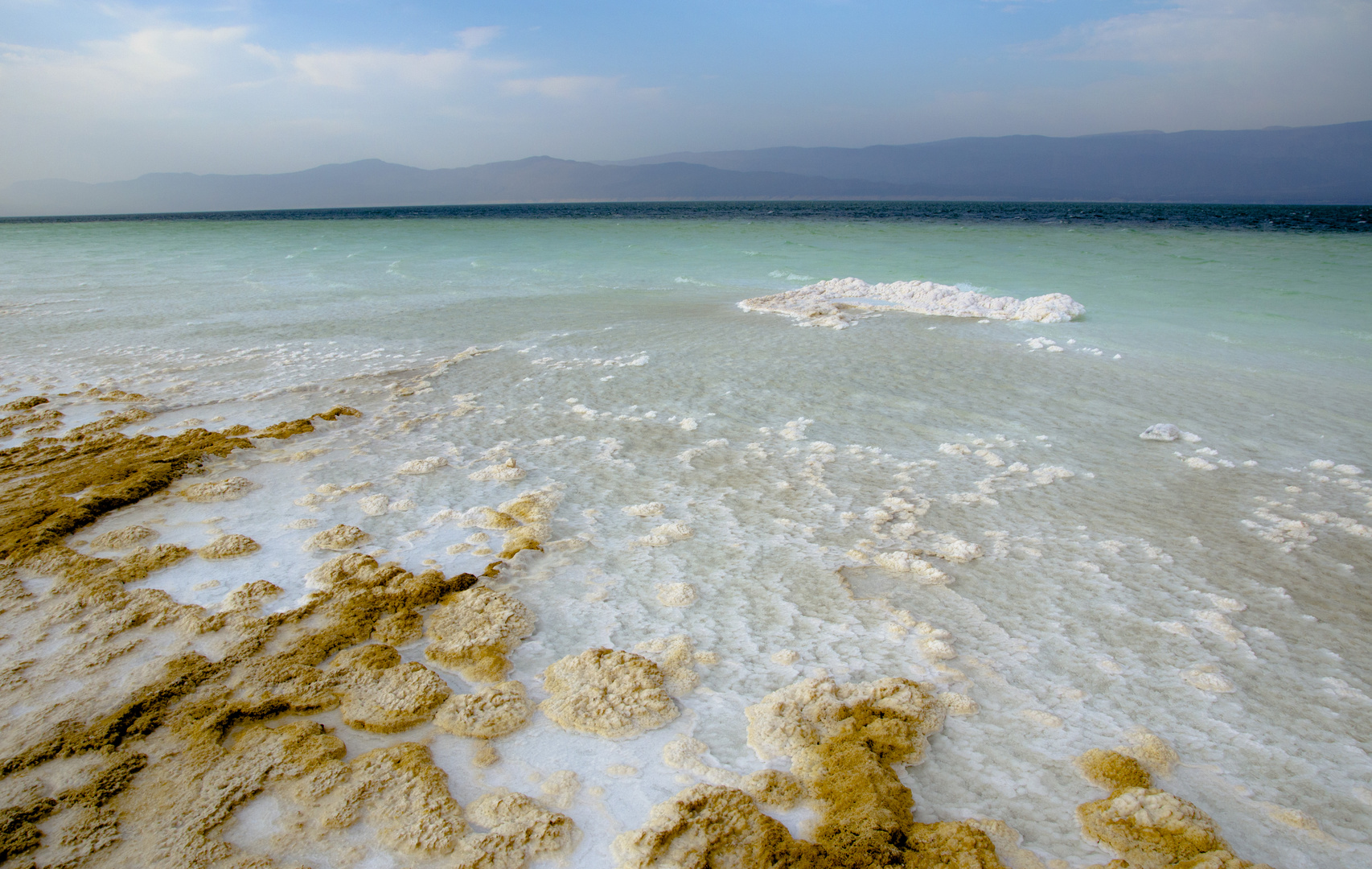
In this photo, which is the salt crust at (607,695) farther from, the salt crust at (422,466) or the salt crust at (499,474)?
the salt crust at (422,466)

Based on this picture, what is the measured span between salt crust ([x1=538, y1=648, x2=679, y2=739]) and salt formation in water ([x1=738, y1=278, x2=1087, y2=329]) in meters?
7.16

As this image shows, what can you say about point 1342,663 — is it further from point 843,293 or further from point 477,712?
point 843,293

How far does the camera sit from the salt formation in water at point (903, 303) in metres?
9.44

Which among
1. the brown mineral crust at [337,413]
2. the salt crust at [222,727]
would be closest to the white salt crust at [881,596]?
the salt crust at [222,727]

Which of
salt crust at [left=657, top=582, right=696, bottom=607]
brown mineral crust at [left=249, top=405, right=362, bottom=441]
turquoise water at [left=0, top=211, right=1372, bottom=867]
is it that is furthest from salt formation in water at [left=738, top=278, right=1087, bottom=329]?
salt crust at [left=657, top=582, right=696, bottom=607]

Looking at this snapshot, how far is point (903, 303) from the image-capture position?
34.6 feet

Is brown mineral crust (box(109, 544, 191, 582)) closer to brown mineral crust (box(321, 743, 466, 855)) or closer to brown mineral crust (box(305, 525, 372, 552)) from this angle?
brown mineral crust (box(305, 525, 372, 552))

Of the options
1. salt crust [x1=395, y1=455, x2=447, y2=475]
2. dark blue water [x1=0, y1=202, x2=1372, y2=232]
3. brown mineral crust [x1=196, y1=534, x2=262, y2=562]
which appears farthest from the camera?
dark blue water [x1=0, y1=202, x2=1372, y2=232]

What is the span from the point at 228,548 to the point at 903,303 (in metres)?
9.34

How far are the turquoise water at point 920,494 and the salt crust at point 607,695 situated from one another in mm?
63

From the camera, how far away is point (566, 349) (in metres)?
7.85

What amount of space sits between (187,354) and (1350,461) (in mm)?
10398

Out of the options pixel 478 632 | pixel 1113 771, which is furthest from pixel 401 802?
pixel 1113 771

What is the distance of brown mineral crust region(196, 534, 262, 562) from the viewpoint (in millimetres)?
3283
